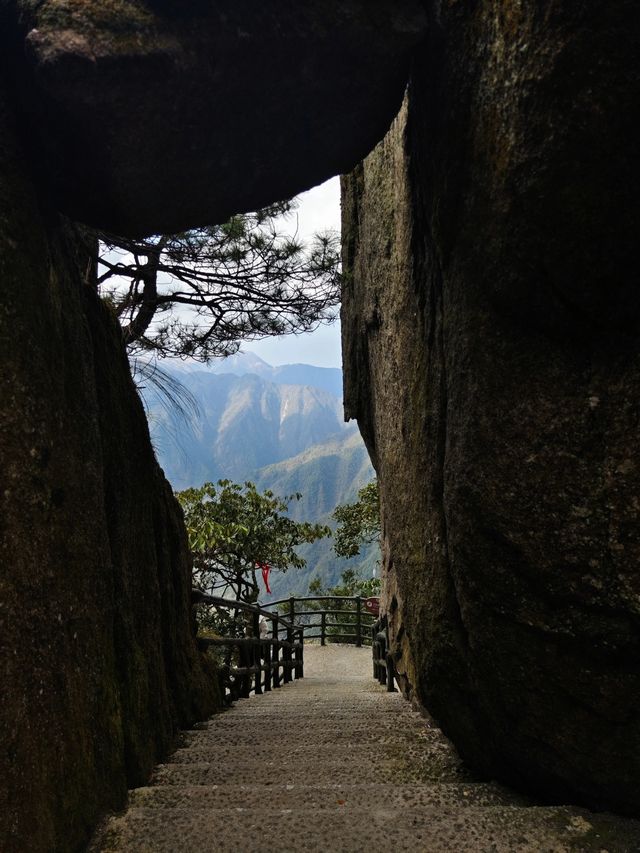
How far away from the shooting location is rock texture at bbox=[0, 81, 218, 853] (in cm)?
135

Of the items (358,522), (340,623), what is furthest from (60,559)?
(358,522)

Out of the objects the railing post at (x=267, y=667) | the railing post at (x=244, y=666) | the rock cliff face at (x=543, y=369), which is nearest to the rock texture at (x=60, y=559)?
the rock cliff face at (x=543, y=369)

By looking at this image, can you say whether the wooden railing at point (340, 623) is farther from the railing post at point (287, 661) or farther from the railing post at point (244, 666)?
the railing post at point (244, 666)

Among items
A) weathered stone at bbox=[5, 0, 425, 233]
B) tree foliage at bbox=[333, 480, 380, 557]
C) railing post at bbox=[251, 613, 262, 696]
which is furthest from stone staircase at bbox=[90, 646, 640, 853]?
tree foliage at bbox=[333, 480, 380, 557]

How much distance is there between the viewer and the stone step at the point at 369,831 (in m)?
1.41

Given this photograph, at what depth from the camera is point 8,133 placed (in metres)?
1.56

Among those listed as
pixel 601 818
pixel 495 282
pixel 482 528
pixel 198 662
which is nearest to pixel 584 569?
pixel 482 528

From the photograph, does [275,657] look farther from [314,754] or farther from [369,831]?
[369,831]

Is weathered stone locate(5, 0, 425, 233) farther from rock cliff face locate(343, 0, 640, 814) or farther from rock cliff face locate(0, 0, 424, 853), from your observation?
rock cliff face locate(343, 0, 640, 814)

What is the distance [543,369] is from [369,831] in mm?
1273

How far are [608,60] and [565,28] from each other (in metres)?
0.13

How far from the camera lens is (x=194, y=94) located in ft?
5.13

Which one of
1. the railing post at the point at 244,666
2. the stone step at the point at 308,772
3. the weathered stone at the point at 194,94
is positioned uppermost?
the weathered stone at the point at 194,94

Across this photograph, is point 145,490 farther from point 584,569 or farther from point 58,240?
point 584,569
